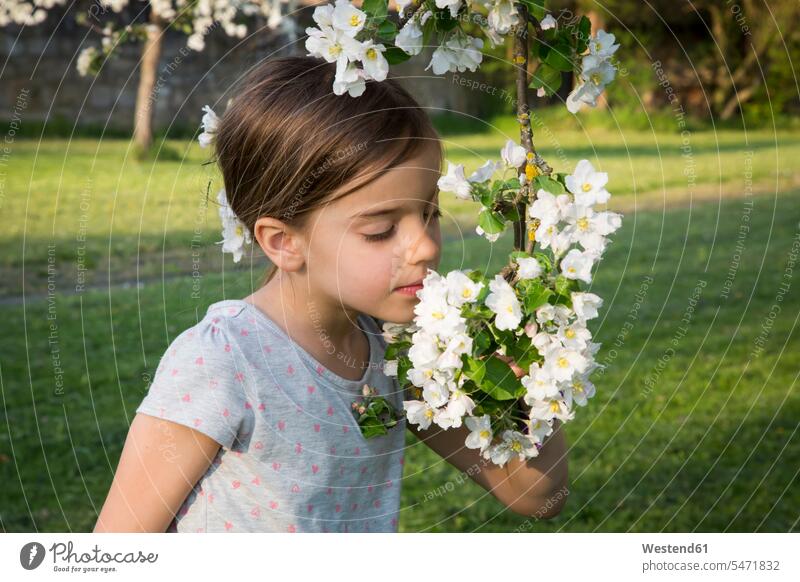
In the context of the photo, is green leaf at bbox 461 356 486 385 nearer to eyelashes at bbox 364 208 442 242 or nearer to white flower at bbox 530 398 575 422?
white flower at bbox 530 398 575 422

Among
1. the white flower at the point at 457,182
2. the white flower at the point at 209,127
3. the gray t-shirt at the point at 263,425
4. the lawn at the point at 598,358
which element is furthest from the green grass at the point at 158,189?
the white flower at the point at 457,182

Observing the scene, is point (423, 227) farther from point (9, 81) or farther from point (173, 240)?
point (9, 81)

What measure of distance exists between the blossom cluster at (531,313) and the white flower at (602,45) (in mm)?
269

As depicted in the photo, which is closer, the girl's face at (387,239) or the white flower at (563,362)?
the white flower at (563,362)

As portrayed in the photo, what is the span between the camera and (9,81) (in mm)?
14359

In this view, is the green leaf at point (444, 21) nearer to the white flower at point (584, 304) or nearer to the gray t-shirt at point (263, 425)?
the white flower at point (584, 304)

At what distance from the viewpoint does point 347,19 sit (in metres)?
1.84

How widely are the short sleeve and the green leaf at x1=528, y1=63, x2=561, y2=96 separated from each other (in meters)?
0.80

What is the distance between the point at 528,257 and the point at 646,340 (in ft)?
14.9

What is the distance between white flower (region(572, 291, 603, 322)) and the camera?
1.75 metres

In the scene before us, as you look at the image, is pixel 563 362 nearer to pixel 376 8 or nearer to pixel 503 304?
pixel 503 304

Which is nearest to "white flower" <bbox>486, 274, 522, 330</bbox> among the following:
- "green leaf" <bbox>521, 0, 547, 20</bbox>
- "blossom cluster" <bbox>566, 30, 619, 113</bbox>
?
"blossom cluster" <bbox>566, 30, 619, 113</bbox>

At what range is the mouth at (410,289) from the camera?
2.07 m

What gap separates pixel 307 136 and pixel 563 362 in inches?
28.9
